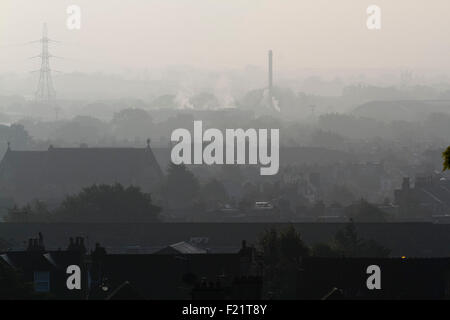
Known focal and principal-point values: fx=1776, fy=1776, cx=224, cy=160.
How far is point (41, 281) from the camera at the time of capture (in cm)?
5406

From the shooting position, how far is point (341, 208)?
144125 mm

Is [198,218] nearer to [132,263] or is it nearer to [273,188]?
[273,188]

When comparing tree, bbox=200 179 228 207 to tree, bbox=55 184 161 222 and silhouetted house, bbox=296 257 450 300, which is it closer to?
tree, bbox=55 184 161 222

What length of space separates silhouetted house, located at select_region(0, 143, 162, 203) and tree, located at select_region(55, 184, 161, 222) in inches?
2317

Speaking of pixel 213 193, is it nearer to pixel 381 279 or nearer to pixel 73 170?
pixel 73 170

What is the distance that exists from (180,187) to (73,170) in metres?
27.8

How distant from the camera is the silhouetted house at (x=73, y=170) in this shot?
183125 mm

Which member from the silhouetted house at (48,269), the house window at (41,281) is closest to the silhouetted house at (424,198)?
the silhouetted house at (48,269)

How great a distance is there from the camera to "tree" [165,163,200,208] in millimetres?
162500

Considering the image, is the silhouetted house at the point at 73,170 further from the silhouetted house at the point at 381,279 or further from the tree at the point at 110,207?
the silhouetted house at the point at 381,279

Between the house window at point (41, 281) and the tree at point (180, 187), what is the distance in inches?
4150

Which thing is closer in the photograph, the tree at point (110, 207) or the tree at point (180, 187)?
the tree at point (110, 207)

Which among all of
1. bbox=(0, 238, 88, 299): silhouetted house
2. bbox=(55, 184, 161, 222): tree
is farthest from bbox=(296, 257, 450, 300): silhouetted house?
bbox=(55, 184, 161, 222): tree
